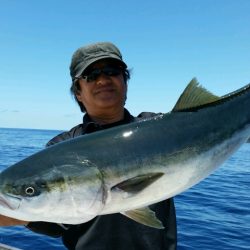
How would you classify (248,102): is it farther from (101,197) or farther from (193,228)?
(193,228)

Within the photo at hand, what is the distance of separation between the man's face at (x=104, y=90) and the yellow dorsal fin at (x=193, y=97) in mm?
964

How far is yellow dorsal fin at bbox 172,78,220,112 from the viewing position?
3912 millimetres

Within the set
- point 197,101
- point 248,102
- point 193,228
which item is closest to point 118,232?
point 197,101

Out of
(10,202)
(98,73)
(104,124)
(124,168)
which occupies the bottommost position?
(10,202)

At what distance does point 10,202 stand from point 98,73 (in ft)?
6.20

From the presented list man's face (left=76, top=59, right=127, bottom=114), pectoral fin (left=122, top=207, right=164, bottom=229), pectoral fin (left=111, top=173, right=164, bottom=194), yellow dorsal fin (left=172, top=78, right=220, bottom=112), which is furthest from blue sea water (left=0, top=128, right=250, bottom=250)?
pectoral fin (left=111, top=173, right=164, bottom=194)

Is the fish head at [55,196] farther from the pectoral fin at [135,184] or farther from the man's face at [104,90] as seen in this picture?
the man's face at [104,90]

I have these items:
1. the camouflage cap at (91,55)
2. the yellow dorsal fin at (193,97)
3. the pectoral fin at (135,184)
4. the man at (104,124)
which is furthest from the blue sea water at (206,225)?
the pectoral fin at (135,184)

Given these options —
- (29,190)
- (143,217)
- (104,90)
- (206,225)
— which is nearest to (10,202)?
(29,190)

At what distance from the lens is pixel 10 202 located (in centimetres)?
341

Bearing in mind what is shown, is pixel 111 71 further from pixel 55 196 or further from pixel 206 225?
pixel 206 225

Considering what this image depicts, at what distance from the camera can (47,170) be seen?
3.53 metres

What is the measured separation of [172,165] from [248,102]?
117 centimetres

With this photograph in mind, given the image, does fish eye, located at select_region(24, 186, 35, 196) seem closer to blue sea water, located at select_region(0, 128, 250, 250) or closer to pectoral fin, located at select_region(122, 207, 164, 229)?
pectoral fin, located at select_region(122, 207, 164, 229)
